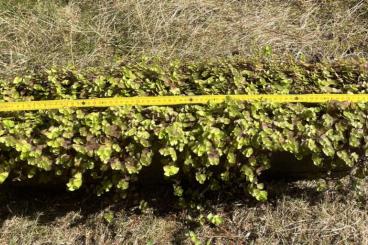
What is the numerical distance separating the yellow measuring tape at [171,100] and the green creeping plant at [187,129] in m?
0.04

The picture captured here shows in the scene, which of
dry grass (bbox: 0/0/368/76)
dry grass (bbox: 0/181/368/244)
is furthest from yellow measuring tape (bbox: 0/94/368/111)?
dry grass (bbox: 0/0/368/76)

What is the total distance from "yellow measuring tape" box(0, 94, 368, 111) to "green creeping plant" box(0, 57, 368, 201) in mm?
44

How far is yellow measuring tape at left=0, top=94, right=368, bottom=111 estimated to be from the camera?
3.28 m

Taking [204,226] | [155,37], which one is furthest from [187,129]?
[155,37]

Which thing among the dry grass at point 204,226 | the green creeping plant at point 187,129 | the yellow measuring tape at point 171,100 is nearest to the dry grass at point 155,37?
the dry grass at point 204,226

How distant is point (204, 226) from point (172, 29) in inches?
77.7

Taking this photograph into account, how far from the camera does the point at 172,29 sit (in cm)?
485

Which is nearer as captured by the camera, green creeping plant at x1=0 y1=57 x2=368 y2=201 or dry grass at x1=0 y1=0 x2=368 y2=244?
green creeping plant at x1=0 y1=57 x2=368 y2=201

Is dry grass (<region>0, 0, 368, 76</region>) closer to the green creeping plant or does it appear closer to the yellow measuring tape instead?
the green creeping plant

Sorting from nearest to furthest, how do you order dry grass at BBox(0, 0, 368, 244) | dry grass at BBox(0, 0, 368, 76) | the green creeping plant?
the green creeping plant < dry grass at BBox(0, 0, 368, 244) < dry grass at BBox(0, 0, 368, 76)

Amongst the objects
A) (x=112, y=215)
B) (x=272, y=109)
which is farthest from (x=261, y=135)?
(x=112, y=215)

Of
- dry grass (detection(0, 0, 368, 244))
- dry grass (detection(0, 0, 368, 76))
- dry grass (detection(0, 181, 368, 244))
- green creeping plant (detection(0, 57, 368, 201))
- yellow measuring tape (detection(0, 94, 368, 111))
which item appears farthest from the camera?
dry grass (detection(0, 0, 368, 76))

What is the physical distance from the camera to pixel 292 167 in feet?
12.0

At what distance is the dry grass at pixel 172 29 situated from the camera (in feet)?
15.5
